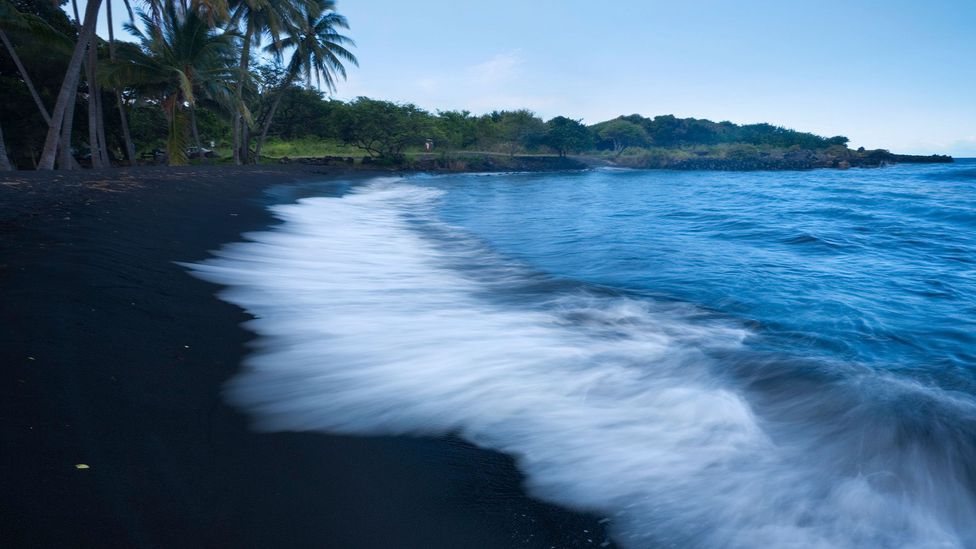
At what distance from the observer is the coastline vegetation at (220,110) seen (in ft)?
51.4

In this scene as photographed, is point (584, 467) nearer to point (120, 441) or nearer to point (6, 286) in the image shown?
point (120, 441)

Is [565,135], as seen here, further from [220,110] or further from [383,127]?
[220,110]

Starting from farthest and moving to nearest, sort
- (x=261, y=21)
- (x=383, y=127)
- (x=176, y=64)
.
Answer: (x=383, y=127)
(x=261, y=21)
(x=176, y=64)

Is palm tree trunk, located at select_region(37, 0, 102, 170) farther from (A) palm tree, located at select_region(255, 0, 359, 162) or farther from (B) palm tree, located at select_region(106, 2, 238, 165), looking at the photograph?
(A) palm tree, located at select_region(255, 0, 359, 162)

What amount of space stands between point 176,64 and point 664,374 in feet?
65.4

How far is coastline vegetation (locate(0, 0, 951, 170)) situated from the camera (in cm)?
1568

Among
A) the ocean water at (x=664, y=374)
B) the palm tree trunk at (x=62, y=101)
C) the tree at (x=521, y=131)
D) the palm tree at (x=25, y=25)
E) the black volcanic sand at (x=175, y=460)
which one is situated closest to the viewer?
the black volcanic sand at (x=175, y=460)

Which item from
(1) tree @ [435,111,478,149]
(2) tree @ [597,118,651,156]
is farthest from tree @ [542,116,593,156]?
(2) tree @ [597,118,651,156]

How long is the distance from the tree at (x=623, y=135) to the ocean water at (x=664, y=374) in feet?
221

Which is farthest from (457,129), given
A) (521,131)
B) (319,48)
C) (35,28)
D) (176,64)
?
(35,28)

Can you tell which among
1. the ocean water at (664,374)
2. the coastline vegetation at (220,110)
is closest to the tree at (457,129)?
the coastline vegetation at (220,110)

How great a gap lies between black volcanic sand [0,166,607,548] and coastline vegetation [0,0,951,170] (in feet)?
40.2

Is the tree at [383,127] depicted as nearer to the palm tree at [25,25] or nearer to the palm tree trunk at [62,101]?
the palm tree at [25,25]

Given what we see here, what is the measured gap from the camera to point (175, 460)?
6.60 ft
